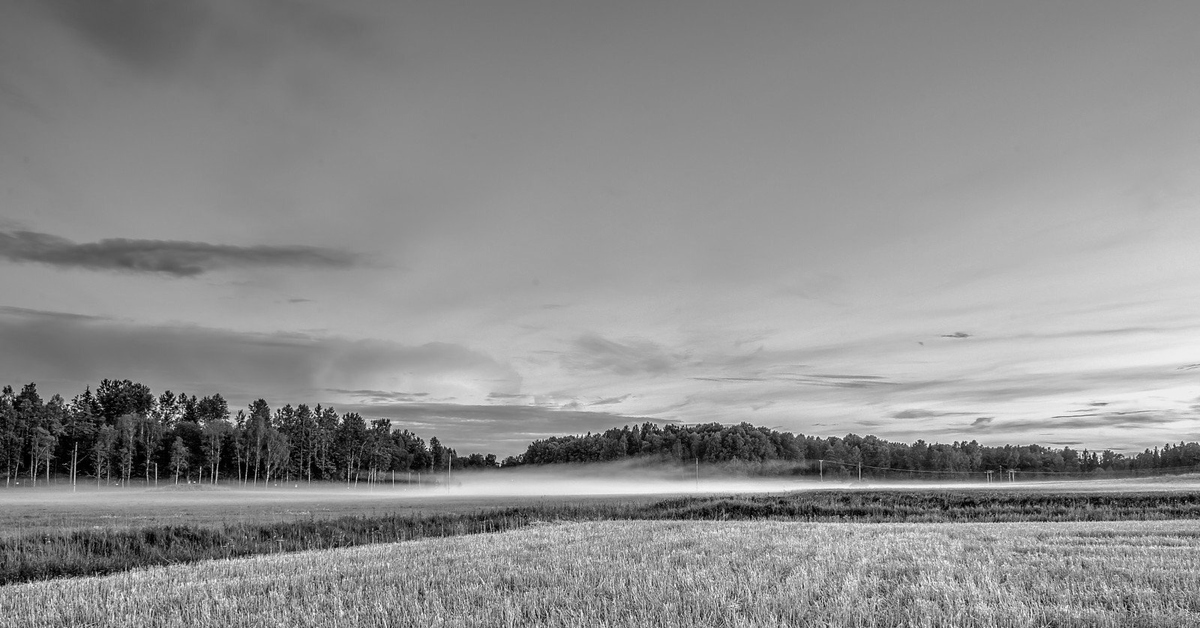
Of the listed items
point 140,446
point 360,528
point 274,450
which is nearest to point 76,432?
point 140,446

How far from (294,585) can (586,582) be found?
5908 mm

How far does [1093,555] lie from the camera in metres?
17.5

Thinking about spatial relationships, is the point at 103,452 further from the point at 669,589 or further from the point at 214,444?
the point at 669,589

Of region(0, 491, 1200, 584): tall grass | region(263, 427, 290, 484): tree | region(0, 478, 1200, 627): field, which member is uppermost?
region(0, 478, 1200, 627): field

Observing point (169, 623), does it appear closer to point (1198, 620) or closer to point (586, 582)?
point (586, 582)

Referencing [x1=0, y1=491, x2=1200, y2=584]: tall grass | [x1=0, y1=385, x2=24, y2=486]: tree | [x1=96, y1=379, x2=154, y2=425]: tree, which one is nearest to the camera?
[x1=0, y1=491, x2=1200, y2=584]: tall grass

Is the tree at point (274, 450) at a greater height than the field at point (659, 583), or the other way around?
the field at point (659, 583)

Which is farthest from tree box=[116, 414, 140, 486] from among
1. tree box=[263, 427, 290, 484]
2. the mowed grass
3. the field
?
the mowed grass

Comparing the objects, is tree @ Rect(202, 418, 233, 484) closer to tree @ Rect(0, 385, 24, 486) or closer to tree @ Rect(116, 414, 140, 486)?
tree @ Rect(116, 414, 140, 486)

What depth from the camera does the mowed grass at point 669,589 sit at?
1063 centimetres

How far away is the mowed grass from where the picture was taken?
10633mm

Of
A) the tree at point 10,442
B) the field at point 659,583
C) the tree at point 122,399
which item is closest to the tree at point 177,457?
the tree at point 10,442

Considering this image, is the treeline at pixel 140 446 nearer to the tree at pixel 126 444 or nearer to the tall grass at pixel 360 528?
the tree at pixel 126 444

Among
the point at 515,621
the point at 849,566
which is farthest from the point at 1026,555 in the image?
the point at 515,621
